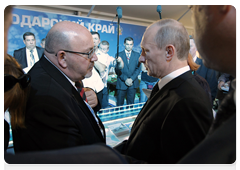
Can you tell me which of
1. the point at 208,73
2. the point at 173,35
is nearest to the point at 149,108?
the point at 173,35

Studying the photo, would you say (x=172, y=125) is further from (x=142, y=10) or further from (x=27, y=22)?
(x=142, y=10)

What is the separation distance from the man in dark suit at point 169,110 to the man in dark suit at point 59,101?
357mm

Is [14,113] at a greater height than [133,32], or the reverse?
[133,32]

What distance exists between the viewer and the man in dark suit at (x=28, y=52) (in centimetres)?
228

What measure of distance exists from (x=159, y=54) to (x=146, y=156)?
30.3 inches

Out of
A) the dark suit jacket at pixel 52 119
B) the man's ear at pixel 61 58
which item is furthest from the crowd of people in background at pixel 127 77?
the dark suit jacket at pixel 52 119

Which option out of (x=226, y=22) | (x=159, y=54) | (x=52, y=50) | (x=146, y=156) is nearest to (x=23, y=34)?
(x=52, y=50)

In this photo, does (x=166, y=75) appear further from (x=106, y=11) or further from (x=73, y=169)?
(x=106, y=11)

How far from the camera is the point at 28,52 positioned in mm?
2342

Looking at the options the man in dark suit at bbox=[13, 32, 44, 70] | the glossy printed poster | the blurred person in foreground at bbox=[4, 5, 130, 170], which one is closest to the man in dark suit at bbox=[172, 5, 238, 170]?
the blurred person in foreground at bbox=[4, 5, 130, 170]

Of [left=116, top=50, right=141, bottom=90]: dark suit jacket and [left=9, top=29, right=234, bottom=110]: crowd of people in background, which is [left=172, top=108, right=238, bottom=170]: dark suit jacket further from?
[left=116, top=50, right=141, bottom=90]: dark suit jacket

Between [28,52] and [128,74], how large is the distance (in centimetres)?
212

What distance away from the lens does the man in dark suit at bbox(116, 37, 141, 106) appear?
131 inches

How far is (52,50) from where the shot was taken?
1.04 meters
